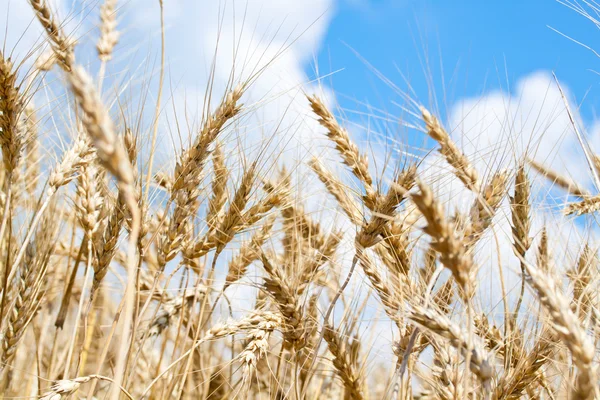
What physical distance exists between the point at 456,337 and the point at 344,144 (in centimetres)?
103

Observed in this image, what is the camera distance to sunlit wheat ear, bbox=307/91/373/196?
2.04 metres

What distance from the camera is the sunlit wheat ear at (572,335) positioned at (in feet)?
2.97

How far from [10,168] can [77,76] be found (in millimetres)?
1207

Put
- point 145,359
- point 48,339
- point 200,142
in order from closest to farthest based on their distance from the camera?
point 200,142, point 145,359, point 48,339

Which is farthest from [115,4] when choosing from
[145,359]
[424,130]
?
[145,359]

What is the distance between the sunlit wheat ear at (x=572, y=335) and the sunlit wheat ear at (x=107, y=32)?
1942 mm

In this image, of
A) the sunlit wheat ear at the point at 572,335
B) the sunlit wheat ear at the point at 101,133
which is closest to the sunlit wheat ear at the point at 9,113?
the sunlit wheat ear at the point at 101,133

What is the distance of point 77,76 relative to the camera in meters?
0.81

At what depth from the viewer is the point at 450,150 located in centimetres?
195

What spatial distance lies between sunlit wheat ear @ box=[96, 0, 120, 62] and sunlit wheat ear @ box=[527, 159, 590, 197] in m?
1.68

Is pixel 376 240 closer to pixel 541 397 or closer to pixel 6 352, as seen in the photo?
pixel 541 397

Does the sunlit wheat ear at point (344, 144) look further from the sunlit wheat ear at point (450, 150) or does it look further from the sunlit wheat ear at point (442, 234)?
the sunlit wheat ear at point (442, 234)

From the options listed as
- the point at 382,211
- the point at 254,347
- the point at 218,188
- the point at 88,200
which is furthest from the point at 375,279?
the point at 88,200

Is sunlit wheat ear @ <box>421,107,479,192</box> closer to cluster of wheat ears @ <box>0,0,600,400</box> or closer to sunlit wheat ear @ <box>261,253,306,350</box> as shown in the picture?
cluster of wheat ears @ <box>0,0,600,400</box>
